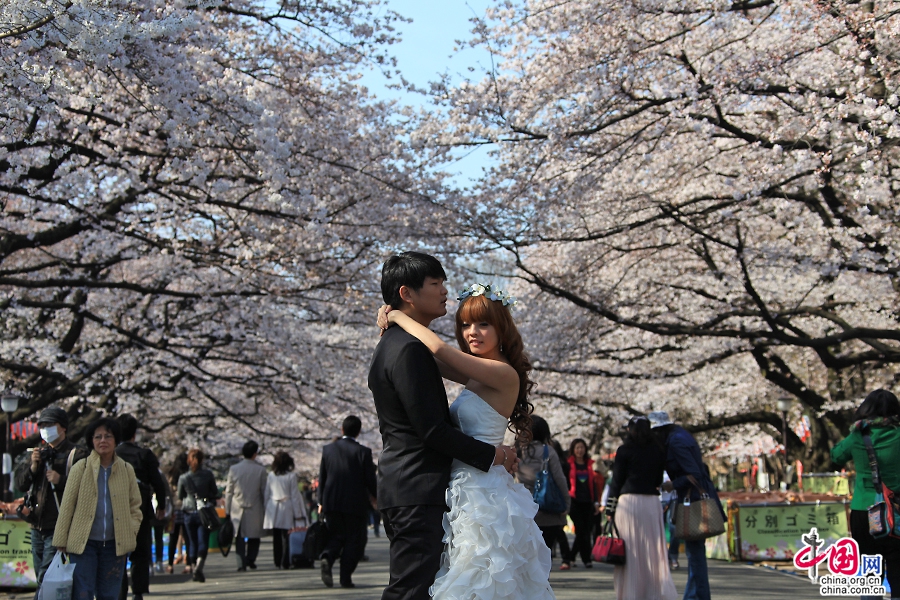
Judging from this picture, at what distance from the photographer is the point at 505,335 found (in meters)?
4.12

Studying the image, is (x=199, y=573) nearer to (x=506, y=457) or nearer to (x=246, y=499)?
(x=246, y=499)

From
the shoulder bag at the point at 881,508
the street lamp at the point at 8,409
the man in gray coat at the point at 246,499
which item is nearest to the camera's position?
the shoulder bag at the point at 881,508

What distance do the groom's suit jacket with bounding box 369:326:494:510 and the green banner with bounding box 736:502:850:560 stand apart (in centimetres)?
1060

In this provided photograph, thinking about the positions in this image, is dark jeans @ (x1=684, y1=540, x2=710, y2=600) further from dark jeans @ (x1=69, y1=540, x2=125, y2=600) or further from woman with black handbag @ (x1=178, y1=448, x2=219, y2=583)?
woman with black handbag @ (x1=178, y1=448, x2=219, y2=583)

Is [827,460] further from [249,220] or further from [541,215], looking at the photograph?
[249,220]

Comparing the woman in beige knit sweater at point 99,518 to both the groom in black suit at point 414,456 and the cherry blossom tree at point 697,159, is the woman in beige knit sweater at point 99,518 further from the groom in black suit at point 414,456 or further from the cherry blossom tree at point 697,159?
the cherry blossom tree at point 697,159

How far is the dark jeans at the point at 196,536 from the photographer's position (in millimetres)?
12312

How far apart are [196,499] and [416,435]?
9608 millimetres

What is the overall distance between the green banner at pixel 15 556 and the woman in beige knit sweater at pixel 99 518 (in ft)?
15.5

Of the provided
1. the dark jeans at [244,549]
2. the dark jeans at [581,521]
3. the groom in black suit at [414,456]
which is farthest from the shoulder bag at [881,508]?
the dark jeans at [244,549]

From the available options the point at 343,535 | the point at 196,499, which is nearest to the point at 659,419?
the point at 343,535

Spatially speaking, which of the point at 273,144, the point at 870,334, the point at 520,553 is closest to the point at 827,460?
the point at 870,334

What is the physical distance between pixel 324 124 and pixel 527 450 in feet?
19.5

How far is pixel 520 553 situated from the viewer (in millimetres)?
3738
